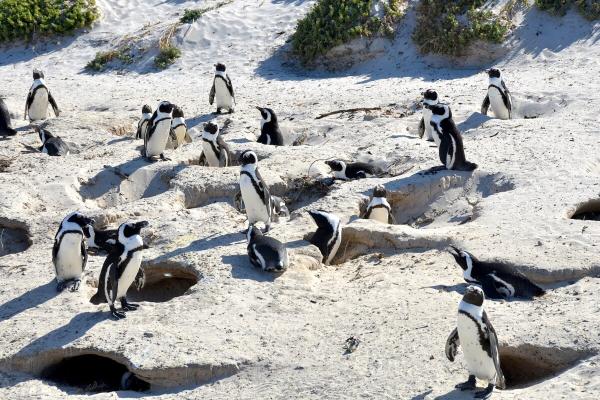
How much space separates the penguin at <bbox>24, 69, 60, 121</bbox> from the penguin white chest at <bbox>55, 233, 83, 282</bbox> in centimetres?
540

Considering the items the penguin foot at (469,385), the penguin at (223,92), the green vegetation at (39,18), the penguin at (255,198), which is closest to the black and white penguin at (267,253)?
the penguin at (255,198)

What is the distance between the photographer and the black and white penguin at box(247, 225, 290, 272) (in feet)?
26.4

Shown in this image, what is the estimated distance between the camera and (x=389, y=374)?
258 inches

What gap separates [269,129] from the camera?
11.7 metres

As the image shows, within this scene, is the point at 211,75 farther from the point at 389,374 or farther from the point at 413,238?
the point at 389,374

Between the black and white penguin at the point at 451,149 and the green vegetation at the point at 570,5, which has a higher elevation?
the green vegetation at the point at 570,5

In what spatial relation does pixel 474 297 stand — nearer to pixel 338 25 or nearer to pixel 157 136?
pixel 157 136

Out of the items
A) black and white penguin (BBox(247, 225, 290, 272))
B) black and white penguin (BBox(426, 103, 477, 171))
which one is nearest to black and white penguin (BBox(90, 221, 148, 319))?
black and white penguin (BBox(247, 225, 290, 272))

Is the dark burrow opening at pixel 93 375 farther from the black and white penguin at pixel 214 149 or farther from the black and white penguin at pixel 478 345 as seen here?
the black and white penguin at pixel 214 149

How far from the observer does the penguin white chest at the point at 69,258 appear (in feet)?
26.1

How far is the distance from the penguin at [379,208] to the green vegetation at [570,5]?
652 cm

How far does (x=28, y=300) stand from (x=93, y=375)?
96 centimetres

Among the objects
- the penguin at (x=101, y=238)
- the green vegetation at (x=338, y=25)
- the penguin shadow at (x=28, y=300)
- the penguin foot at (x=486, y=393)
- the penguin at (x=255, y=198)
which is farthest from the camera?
the green vegetation at (x=338, y=25)

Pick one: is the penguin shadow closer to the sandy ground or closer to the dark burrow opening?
the sandy ground
